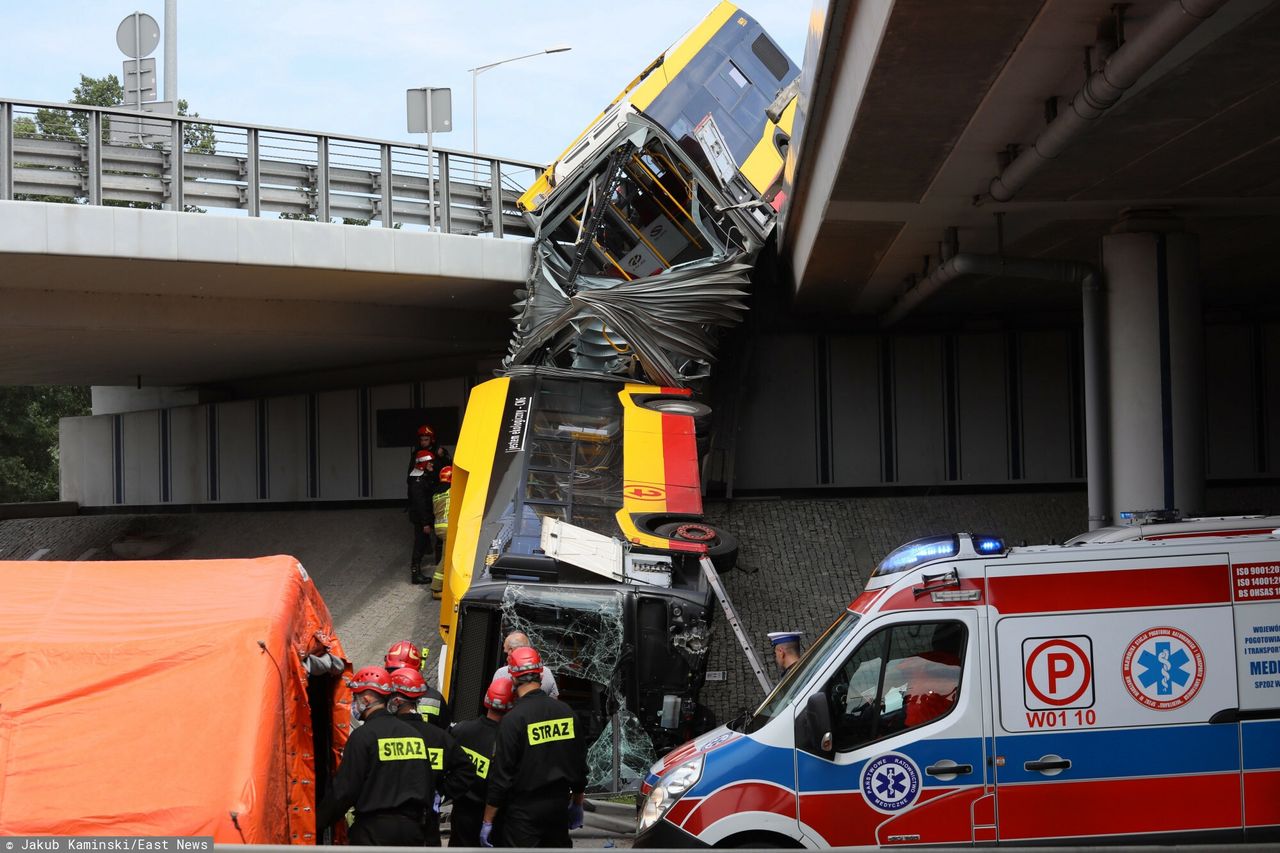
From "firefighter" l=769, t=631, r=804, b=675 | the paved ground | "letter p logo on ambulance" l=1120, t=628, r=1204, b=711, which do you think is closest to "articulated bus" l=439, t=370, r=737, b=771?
"firefighter" l=769, t=631, r=804, b=675

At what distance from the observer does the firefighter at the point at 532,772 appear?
652 cm

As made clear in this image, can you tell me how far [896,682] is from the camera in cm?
645

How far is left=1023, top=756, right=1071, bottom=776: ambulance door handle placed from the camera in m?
6.16

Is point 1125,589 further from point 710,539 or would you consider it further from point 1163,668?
point 710,539

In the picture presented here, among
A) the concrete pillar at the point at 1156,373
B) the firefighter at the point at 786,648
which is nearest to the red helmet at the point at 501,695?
the firefighter at the point at 786,648

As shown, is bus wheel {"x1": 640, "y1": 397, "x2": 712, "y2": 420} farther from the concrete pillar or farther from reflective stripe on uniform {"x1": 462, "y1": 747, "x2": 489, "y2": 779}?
reflective stripe on uniform {"x1": 462, "y1": 747, "x2": 489, "y2": 779}

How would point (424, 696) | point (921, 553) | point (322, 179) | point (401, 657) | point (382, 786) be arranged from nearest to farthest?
point (382, 786), point (921, 553), point (401, 657), point (424, 696), point (322, 179)

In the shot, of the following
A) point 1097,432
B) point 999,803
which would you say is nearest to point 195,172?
point 1097,432

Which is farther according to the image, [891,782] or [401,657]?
[401,657]

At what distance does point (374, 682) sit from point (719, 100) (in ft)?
40.2

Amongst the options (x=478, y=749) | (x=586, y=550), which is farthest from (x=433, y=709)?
(x=586, y=550)

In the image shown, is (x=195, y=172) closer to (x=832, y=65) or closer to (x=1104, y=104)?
(x=832, y=65)

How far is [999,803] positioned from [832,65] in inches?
210

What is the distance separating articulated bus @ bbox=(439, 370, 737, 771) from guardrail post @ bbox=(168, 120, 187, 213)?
15.8ft
